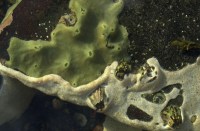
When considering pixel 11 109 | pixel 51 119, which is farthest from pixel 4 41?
pixel 51 119

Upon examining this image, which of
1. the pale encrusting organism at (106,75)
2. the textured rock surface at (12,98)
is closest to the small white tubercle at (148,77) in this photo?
the pale encrusting organism at (106,75)

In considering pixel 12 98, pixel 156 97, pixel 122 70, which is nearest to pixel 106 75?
pixel 122 70

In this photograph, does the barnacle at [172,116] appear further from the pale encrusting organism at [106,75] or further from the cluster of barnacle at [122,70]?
the cluster of barnacle at [122,70]

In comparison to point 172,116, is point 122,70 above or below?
above

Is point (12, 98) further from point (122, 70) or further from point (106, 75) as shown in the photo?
point (122, 70)

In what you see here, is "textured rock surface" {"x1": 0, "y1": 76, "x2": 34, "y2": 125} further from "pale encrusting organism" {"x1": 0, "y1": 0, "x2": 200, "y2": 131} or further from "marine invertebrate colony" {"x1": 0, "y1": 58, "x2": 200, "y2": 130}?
"marine invertebrate colony" {"x1": 0, "y1": 58, "x2": 200, "y2": 130}
